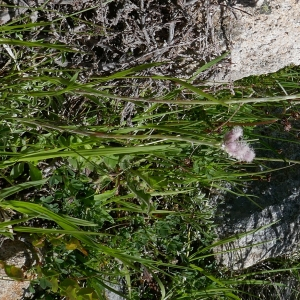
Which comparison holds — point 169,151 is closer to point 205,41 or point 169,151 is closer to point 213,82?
point 213,82

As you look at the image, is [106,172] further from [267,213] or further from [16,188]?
[267,213]

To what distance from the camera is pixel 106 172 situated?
7.56 ft

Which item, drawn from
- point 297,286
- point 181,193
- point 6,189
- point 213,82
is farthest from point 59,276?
point 297,286

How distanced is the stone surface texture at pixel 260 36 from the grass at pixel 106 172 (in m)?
0.16

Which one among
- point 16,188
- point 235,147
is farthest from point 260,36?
point 16,188

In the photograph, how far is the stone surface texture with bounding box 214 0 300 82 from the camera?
2385 mm

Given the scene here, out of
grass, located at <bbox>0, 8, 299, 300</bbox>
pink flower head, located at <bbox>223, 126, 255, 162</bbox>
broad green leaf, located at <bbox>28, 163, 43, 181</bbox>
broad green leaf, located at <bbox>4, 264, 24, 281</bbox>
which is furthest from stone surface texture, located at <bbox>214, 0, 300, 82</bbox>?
broad green leaf, located at <bbox>4, 264, 24, 281</bbox>

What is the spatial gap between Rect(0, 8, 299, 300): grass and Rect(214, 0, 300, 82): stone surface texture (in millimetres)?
164

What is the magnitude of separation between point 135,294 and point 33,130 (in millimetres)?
1210

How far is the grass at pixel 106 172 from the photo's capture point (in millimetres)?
1938

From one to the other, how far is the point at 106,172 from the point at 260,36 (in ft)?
3.81

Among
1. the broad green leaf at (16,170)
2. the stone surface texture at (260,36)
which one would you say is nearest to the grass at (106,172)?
the broad green leaf at (16,170)

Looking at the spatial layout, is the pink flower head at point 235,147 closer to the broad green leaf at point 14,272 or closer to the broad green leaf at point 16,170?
the broad green leaf at point 16,170

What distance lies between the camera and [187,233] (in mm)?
2850
